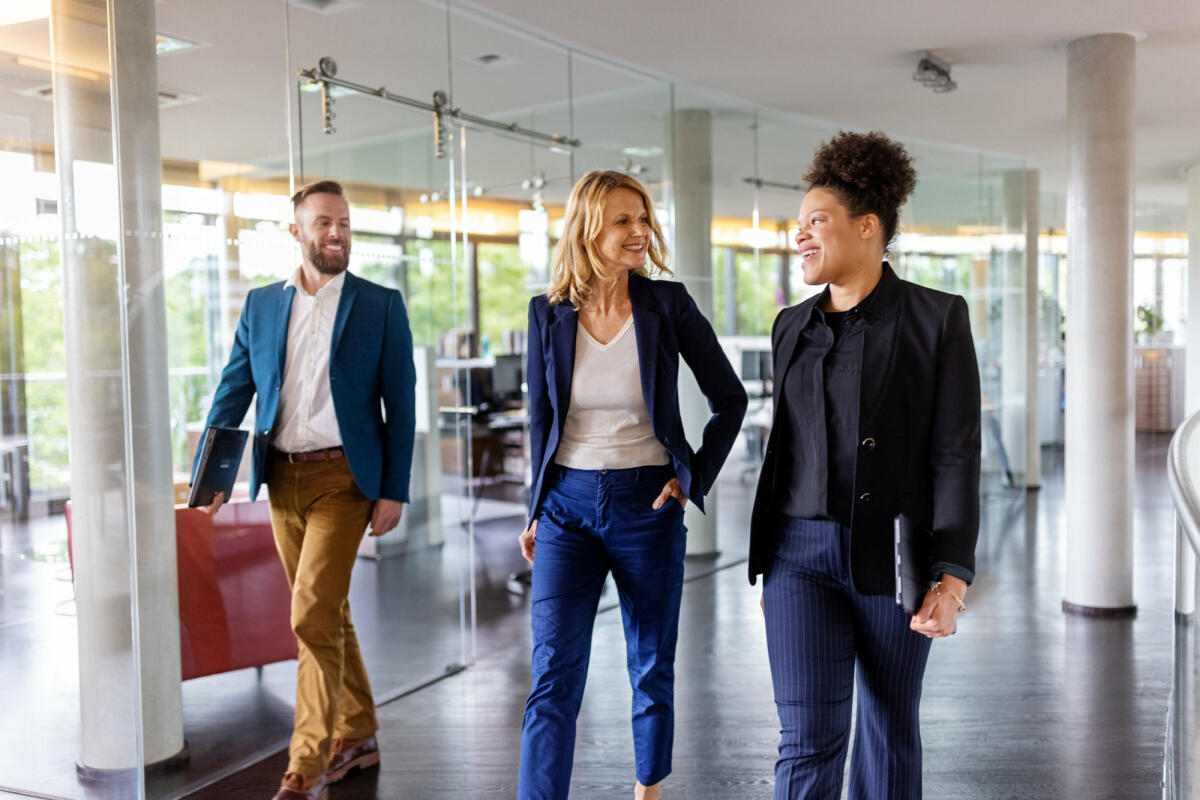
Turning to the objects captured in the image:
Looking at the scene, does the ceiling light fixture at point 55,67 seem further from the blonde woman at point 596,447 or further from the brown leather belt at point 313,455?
the blonde woman at point 596,447

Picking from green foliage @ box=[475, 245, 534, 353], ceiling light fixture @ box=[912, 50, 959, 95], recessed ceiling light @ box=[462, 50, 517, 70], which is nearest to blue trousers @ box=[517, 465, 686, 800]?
recessed ceiling light @ box=[462, 50, 517, 70]

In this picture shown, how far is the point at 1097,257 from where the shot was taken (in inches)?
231

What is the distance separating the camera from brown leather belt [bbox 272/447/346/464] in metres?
3.45

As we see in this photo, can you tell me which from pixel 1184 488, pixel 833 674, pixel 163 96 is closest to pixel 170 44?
pixel 163 96

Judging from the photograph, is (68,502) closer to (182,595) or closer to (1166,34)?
(182,595)

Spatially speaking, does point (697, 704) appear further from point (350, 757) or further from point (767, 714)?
point (350, 757)

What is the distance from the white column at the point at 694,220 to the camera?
7.26m

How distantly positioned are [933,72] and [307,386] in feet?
14.4

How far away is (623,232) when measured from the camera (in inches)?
110

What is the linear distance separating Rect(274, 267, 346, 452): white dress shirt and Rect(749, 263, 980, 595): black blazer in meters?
1.87

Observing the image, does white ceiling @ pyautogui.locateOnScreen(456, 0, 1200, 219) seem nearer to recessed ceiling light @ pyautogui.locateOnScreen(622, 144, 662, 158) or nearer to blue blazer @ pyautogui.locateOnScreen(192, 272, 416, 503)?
recessed ceiling light @ pyautogui.locateOnScreen(622, 144, 662, 158)

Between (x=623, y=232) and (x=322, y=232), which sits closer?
(x=623, y=232)

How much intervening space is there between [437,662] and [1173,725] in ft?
10.3

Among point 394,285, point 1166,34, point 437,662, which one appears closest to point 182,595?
point 437,662
